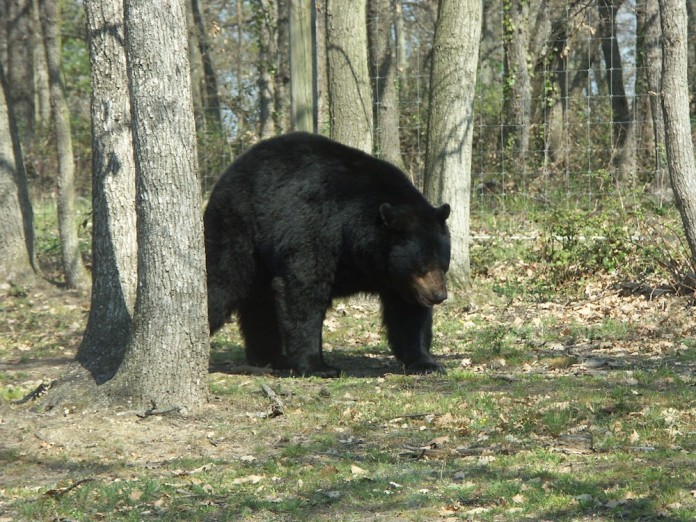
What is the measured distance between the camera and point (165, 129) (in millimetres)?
6633

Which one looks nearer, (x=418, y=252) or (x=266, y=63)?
(x=418, y=252)

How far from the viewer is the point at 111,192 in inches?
A: 299

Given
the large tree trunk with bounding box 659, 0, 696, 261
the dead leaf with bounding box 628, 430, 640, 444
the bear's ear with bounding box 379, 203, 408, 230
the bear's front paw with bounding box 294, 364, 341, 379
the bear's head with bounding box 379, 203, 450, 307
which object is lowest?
the dead leaf with bounding box 628, 430, 640, 444

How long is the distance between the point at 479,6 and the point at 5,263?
718 cm

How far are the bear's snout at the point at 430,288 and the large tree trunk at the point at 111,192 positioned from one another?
2426 mm

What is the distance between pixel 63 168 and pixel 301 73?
370 cm

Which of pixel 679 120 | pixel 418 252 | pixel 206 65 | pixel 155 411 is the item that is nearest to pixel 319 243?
pixel 418 252

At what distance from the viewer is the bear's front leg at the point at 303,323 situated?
8.45m

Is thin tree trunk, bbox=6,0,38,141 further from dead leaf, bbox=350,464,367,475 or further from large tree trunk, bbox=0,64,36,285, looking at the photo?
dead leaf, bbox=350,464,367,475

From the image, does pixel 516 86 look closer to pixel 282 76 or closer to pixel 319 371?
pixel 282 76

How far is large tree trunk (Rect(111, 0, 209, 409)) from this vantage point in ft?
21.6

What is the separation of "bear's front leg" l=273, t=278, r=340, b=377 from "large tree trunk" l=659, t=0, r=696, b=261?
4.21m

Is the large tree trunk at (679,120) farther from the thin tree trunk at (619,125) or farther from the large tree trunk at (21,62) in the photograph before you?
the large tree trunk at (21,62)

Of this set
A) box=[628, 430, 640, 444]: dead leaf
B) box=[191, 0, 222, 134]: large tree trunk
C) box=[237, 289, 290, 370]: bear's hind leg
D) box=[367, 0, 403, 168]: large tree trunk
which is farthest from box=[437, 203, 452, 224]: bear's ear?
box=[191, 0, 222, 134]: large tree trunk
